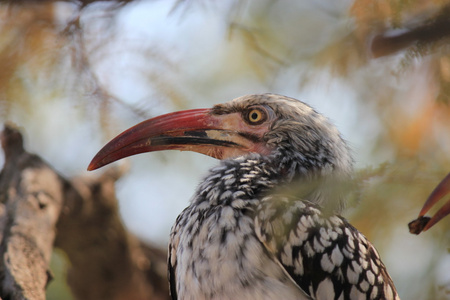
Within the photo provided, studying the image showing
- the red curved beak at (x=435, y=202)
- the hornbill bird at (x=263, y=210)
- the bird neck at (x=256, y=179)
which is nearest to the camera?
the red curved beak at (x=435, y=202)

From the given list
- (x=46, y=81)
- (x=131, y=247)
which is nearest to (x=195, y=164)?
(x=46, y=81)

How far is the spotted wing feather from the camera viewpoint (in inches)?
97.8

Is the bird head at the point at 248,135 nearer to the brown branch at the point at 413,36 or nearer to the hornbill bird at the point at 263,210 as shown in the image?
the hornbill bird at the point at 263,210

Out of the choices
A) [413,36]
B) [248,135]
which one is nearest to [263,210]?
[248,135]

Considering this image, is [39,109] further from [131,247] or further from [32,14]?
[131,247]

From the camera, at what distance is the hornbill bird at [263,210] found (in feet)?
8.12

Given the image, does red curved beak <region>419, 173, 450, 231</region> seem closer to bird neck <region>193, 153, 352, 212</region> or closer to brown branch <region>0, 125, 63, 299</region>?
bird neck <region>193, 153, 352, 212</region>

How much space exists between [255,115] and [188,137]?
1.34ft

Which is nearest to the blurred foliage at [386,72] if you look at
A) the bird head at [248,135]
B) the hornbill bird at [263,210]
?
the hornbill bird at [263,210]

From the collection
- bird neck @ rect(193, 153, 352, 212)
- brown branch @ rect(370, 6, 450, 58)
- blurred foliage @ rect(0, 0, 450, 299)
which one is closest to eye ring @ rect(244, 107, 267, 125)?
bird neck @ rect(193, 153, 352, 212)

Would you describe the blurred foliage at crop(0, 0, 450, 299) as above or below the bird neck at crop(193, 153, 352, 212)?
above

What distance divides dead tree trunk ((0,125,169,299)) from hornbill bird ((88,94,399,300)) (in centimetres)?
65

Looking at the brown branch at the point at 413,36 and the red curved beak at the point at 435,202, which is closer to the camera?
the brown branch at the point at 413,36

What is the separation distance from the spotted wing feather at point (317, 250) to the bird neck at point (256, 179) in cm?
10
